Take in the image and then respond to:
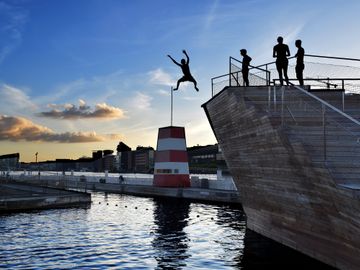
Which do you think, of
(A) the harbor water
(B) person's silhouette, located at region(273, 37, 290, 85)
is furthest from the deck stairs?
(A) the harbor water

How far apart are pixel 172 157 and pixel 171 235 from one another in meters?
24.7

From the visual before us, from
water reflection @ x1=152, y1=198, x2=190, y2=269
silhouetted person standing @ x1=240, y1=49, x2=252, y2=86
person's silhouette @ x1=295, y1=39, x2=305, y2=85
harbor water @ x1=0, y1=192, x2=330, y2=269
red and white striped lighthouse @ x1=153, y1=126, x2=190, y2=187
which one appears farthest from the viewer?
red and white striped lighthouse @ x1=153, y1=126, x2=190, y2=187

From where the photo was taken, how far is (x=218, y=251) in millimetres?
19438

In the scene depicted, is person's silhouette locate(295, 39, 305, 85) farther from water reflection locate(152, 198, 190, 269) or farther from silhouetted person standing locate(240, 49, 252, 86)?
water reflection locate(152, 198, 190, 269)

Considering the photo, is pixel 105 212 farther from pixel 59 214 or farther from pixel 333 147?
pixel 333 147

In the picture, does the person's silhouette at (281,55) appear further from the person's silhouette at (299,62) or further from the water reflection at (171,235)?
the water reflection at (171,235)

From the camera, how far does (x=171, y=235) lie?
24.0m

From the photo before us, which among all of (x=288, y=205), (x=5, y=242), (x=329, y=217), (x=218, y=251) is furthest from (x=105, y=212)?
(x=329, y=217)

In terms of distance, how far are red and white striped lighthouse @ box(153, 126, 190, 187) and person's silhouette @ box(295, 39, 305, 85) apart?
29443mm

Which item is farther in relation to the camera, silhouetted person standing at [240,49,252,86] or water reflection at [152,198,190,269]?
silhouetted person standing at [240,49,252,86]

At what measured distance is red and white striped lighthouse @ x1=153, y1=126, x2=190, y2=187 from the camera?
4862 cm

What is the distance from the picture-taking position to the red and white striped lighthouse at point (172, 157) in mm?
48625

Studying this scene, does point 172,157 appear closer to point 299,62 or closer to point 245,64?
point 245,64

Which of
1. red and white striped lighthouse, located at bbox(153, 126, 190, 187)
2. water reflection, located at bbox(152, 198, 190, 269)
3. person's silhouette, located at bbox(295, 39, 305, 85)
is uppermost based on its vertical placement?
person's silhouette, located at bbox(295, 39, 305, 85)
